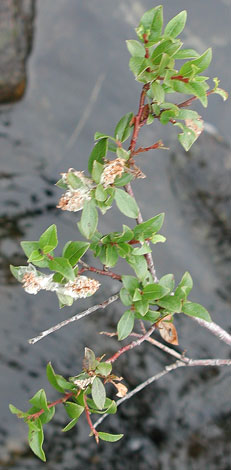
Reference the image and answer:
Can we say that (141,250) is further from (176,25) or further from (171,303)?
(176,25)

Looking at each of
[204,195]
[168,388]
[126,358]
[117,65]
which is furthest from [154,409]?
[117,65]

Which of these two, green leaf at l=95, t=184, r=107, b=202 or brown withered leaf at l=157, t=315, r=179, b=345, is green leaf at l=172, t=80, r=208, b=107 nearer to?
green leaf at l=95, t=184, r=107, b=202

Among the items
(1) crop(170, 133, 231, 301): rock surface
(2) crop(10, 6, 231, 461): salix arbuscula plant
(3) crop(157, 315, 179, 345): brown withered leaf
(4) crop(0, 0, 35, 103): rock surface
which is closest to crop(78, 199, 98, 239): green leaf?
(2) crop(10, 6, 231, 461): salix arbuscula plant

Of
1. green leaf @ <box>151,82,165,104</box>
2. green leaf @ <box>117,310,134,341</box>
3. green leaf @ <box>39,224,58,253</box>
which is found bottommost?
green leaf @ <box>117,310,134,341</box>

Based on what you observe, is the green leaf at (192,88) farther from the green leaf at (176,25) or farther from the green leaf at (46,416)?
the green leaf at (46,416)

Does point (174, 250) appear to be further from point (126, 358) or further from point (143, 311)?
point (143, 311)

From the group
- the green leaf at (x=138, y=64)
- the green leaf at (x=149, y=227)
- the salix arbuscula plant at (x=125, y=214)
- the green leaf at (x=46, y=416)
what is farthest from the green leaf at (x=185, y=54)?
the green leaf at (x=46, y=416)

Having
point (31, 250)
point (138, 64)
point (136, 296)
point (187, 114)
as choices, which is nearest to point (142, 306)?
point (136, 296)
